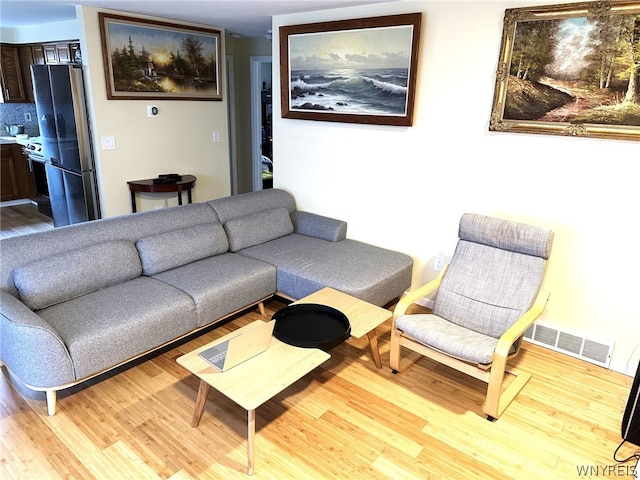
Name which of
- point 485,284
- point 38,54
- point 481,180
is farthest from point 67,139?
point 485,284

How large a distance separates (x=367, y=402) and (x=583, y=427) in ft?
3.73

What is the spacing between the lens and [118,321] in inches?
92.8

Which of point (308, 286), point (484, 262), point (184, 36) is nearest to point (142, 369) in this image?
point (308, 286)

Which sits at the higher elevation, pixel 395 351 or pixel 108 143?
pixel 108 143

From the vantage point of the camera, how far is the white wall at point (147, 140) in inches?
152

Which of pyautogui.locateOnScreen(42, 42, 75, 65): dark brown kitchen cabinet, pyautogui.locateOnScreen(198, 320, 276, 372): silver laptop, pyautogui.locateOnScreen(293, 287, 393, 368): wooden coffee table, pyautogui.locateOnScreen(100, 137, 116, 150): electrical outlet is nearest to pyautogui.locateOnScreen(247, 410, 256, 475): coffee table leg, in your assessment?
pyautogui.locateOnScreen(198, 320, 276, 372): silver laptop

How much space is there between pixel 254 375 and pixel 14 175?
5.77 m

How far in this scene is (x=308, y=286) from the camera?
3078 mm

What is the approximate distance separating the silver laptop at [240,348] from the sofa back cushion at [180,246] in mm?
1061

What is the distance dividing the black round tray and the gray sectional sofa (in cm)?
40

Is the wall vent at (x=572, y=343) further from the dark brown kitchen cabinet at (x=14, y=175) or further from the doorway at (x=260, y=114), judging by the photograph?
the dark brown kitchen cabinet at (x=14, y=175)

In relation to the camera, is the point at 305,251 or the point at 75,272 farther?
the point at 305,251

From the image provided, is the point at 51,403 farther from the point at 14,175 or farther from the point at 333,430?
the point at 14,175

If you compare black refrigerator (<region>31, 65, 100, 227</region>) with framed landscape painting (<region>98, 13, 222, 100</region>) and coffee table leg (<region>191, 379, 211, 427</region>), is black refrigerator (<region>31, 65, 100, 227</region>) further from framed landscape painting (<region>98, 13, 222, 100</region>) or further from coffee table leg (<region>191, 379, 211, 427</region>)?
coffee table leg (<region>191, 379, 211, 427</region>)
